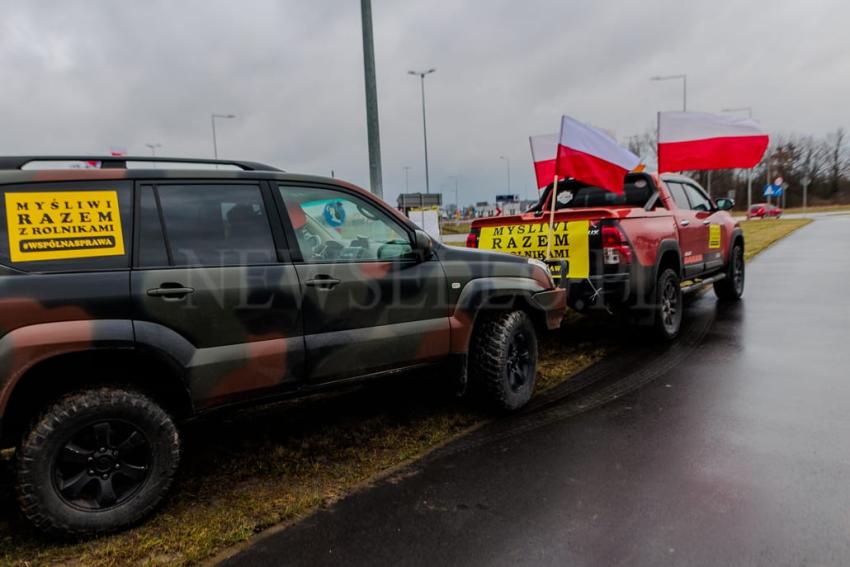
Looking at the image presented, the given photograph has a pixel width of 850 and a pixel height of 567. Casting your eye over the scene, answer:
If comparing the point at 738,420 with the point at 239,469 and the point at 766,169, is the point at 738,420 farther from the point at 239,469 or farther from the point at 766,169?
the point at 766,169

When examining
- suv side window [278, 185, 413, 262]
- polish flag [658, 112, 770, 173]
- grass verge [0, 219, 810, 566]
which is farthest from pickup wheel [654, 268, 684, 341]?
suv side window [278, 185, 413, 262]

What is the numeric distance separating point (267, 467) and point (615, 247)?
3846 mm

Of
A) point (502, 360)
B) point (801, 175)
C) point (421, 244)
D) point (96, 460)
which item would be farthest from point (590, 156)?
point (801, 175)

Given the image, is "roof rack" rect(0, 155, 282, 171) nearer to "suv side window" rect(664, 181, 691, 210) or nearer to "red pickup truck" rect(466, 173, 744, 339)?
"red pickup truck" rect(466, 173, 744, 339)

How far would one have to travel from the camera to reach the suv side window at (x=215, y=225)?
305cm

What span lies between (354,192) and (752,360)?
4.25 metres

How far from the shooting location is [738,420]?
4137mm

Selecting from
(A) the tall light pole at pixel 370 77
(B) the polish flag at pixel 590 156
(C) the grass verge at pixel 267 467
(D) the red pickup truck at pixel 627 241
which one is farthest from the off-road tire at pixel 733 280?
(A) the tall light pole at pixel 370 77

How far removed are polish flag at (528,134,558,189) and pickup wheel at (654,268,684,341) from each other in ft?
10.9

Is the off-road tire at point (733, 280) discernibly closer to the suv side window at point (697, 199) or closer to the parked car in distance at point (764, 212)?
the suv side window at point (697, 199)

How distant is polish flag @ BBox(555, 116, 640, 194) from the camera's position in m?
6.32

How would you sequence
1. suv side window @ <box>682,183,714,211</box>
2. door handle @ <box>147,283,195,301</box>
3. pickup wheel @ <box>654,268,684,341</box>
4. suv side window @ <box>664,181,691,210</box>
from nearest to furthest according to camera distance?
door handle @ <box>147,283,195,301</box> < pickup wheel @ <box>654,268,684,341</box> < suv side window @ <box>664,181,691,210</box> < suv side window @ <box>682,183,714,211</box>

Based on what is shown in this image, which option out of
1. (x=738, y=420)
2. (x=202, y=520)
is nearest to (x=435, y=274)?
(x=202, y=520)

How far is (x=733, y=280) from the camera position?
8875 mm
